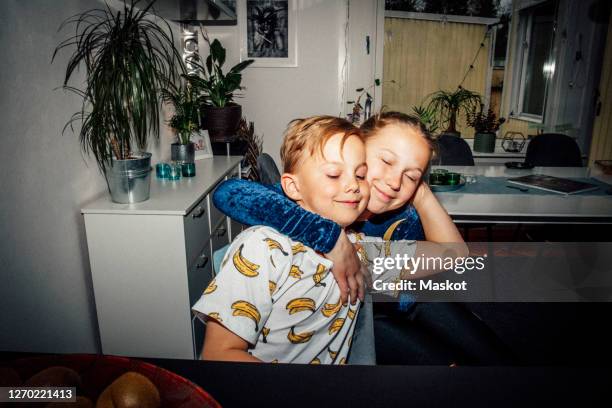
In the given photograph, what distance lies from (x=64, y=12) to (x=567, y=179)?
108 inches

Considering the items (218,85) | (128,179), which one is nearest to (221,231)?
(128,179)

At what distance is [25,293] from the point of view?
1591mm

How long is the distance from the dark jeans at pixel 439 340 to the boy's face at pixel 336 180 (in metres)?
0.44

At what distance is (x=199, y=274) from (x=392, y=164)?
1.40 metres

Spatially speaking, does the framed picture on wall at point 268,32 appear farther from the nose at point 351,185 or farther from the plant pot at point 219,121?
the nose at point 351,185

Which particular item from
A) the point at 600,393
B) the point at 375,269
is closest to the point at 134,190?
the point at 375,269

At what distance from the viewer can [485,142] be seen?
14.2 ft

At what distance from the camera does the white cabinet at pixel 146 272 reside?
1874 mm

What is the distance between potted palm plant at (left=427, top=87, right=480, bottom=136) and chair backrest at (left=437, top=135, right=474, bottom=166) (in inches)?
32.1

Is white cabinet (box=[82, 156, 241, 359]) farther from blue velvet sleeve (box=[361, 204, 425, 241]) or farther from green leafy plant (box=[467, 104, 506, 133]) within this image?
green leafy plant (box=[467, 104, 506, 133])

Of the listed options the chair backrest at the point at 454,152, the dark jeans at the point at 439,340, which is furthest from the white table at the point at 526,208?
the chair backrest at the point at 454,152

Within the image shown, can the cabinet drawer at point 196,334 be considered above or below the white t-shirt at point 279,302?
below

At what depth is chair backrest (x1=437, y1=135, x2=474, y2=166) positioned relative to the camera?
10.4 feet

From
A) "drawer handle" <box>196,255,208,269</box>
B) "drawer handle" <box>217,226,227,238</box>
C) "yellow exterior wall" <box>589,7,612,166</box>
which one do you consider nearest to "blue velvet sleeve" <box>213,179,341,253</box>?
"drawer handle" <box>196,255,208,269</box>
